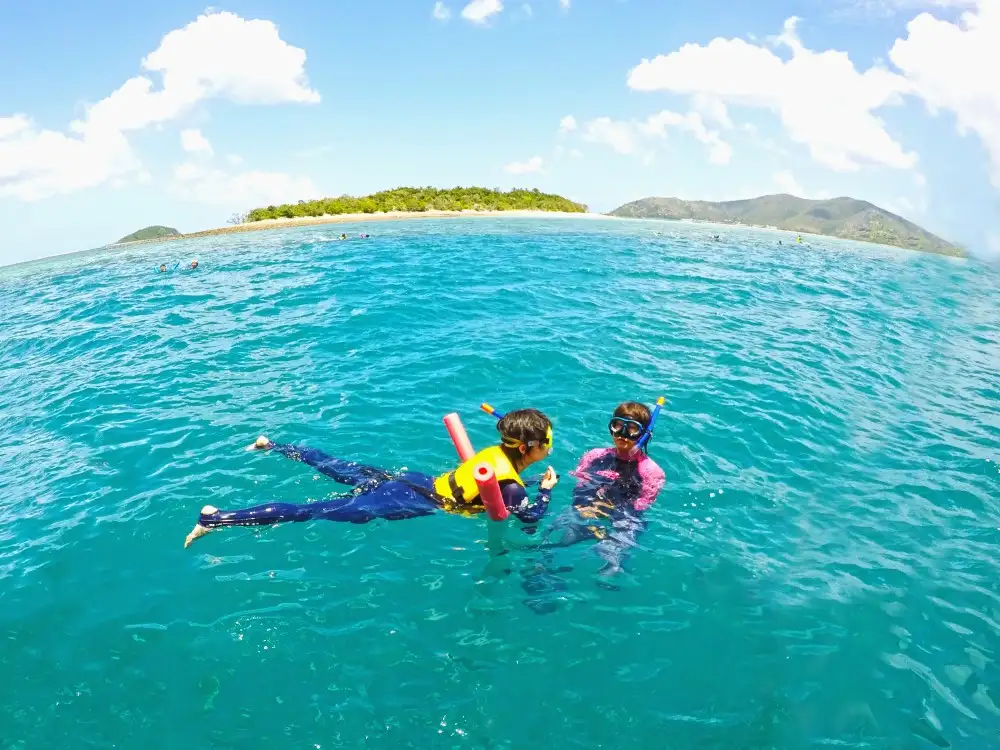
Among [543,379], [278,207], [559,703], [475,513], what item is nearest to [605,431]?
[543,379]

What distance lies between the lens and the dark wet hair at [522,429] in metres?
5.70

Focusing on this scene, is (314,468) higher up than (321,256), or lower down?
lower down

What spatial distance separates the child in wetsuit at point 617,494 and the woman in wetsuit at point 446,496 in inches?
21.3

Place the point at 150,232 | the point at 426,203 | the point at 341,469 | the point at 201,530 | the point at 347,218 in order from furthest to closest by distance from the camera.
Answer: the point at 150,232 → the point at 426,203 → the point at 347,218 → the point at 341,469 → the point at 201,530

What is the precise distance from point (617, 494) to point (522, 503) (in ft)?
4.36

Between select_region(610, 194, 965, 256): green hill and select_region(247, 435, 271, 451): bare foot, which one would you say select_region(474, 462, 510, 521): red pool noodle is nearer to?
select_region(247, 435, 271, 451): bare foot

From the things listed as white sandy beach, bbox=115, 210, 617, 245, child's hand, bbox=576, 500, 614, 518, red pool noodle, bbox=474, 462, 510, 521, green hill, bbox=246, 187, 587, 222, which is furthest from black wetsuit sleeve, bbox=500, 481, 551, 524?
green hill, bbox=246, 187, 587, 222

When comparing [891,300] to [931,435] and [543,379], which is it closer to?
[931,435]

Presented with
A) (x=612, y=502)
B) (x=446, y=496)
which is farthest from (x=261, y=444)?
(x=612, y=502)

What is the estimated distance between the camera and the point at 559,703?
430 cm

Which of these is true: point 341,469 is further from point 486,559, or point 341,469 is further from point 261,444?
point 486,559

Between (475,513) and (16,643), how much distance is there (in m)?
4.33

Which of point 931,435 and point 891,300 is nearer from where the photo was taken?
point 931,435

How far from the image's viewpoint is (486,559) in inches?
230
